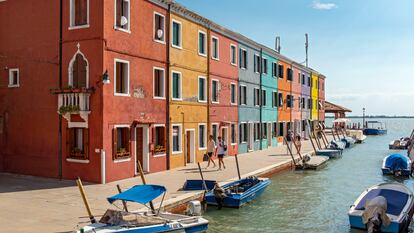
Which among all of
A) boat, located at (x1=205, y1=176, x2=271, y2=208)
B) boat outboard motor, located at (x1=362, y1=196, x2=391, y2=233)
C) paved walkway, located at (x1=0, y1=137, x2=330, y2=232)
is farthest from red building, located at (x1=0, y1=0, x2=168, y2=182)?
boat outboard motor, located at (x1=362, y1=196, x2=391, y2=233)

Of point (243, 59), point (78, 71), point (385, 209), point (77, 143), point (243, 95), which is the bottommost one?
point (385, 209)

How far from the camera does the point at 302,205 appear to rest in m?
17.3

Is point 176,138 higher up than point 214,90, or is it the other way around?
point 214,90

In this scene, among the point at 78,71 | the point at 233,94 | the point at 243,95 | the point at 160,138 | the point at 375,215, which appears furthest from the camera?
the point at 243,95

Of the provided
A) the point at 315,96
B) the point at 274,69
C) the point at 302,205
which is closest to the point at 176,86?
the point at 302,205

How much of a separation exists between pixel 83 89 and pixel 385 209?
12079 mm

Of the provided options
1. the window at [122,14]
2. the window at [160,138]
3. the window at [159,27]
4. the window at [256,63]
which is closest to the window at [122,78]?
the window at [122,14]

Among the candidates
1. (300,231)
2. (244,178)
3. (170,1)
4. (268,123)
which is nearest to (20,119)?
(170,1)

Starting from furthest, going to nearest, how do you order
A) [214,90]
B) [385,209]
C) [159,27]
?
[214,90] < [159,27] < [385,209]

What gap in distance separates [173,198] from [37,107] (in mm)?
8614

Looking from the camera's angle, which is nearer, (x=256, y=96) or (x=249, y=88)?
(x=249, y=88)

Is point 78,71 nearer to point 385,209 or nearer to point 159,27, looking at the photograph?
point 159,27

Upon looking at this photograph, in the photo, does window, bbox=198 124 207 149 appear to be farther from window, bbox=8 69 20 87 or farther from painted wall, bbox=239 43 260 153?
window, bbox=8 69 20 87

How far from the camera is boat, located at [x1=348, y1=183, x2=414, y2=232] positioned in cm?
1300
